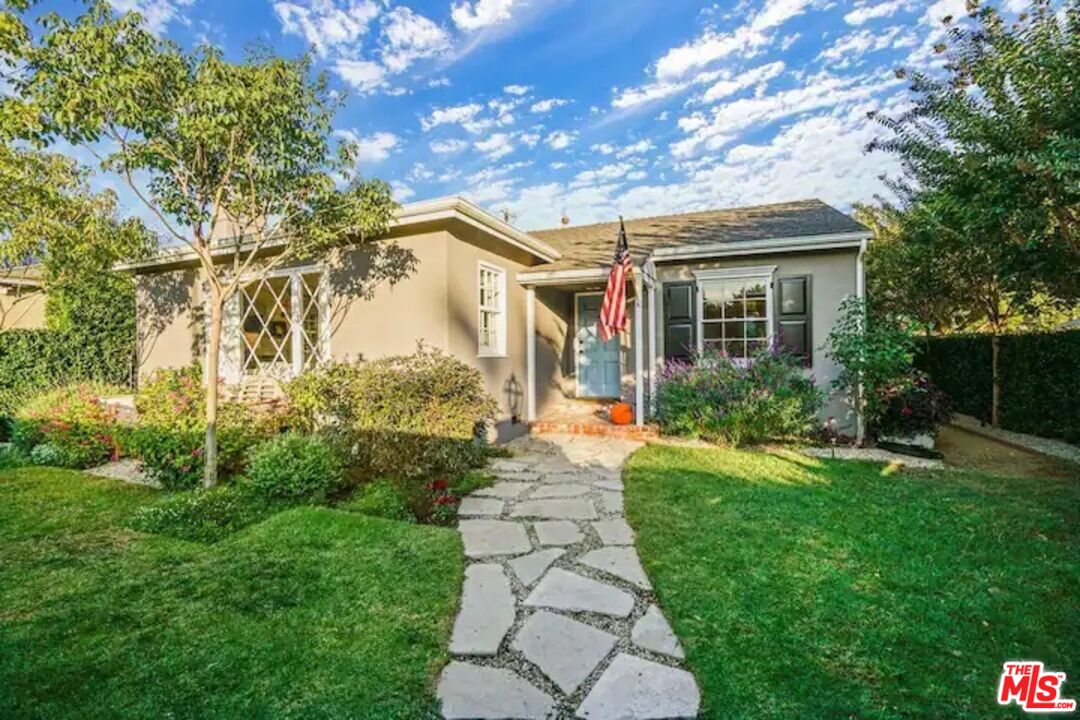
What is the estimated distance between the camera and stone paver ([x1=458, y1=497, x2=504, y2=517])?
13.5 feet

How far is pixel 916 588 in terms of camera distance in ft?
9.18

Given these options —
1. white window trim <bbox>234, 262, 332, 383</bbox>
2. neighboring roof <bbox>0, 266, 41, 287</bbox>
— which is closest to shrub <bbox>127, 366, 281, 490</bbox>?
white window trim <bbox>234, 262, 332, 383</bbox>

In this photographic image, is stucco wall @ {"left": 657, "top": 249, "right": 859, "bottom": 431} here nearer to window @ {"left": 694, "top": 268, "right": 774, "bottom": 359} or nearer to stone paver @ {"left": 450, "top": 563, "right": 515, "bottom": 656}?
window @ {"left": 694, "top": 268, "right": 774, "bottom": 359}

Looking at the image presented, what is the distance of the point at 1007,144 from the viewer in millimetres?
4355

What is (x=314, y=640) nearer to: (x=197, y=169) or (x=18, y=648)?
(x=18, y=648)

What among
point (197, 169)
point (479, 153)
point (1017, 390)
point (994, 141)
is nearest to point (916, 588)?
point (994, 141)

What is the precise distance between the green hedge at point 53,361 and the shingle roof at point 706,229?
29.0ft

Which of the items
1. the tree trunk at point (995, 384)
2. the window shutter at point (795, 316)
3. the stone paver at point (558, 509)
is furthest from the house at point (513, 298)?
the tree trunk at point (995, 384)

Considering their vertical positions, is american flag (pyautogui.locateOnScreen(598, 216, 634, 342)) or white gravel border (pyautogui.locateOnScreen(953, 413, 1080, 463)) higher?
american flag (pyautogui.locateOnScreen(598, 216, 634, 342))

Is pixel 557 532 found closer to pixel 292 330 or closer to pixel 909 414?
pixel 909 414

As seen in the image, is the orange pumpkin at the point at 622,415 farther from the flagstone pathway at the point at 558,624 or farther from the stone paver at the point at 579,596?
the stone paver at the point at 579,596

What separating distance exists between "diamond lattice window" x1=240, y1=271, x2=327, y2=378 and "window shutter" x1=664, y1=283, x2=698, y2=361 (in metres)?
5.30

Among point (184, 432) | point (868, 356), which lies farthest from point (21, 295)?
point (868, 356)

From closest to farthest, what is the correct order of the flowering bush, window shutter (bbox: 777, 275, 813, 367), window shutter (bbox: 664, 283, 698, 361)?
the flowering bush < window shutter (bbox: 777, 275, 813, 367) < window shutter (bbox: 664, 283, 698, 361)
